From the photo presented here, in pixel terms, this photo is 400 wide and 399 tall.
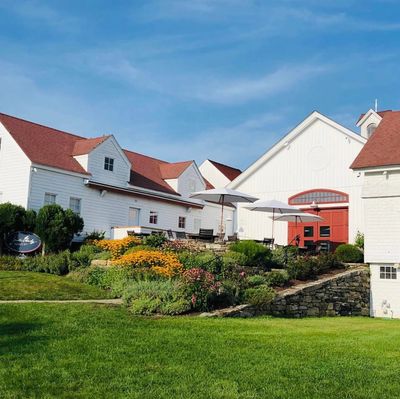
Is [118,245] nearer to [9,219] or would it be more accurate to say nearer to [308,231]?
[9,219]

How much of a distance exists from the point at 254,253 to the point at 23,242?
9.35 meters

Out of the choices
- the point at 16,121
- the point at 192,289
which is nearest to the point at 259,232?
the point at 16,121

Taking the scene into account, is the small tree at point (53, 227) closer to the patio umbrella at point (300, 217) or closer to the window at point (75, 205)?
the window at point (75, 205)

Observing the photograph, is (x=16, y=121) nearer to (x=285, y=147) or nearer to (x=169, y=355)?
(x=285, y=147)

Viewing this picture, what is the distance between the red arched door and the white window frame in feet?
14.0

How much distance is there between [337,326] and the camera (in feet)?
36.5

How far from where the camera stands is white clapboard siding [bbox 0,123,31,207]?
22.1 metres

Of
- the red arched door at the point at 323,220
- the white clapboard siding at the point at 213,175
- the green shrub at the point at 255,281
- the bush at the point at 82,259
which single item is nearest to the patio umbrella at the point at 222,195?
the red arched door at the point at 323,220

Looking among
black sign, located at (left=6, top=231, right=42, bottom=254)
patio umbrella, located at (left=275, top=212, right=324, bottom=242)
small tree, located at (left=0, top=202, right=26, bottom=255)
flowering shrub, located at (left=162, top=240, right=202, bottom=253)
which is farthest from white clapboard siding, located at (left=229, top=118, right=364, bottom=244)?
small tree, located at (left=0, top=202, right=26, bottom=255)

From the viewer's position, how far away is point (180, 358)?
264 inches

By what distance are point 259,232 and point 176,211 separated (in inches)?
223

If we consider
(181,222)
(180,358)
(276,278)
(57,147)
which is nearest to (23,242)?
(57,147)

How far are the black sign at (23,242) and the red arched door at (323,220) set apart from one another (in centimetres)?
1111

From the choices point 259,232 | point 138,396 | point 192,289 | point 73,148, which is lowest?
point 138,396
